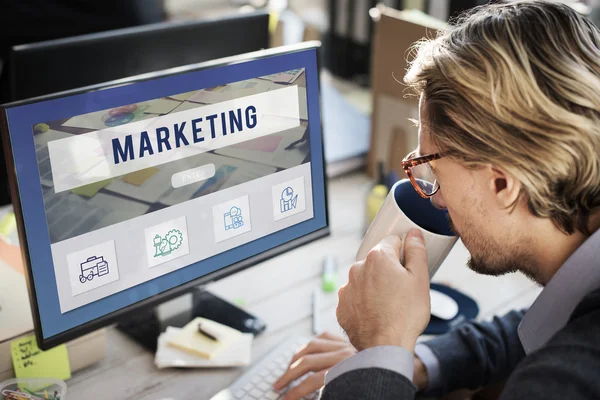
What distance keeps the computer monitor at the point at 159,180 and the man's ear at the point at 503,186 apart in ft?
1.29

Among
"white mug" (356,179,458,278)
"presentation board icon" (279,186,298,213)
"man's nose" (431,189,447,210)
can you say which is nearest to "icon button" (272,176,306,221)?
"presentation board icon" (279,186,298,213)

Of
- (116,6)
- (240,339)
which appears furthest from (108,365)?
(116,6)

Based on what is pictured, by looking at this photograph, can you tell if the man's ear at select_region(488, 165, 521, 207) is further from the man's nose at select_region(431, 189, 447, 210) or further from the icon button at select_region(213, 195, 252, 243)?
the icon button at select_region(213, 195, 252, 243)

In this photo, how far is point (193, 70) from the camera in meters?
1.04

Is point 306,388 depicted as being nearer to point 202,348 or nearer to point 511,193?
point 202,348

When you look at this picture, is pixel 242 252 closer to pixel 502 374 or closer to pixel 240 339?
pixel 240 339

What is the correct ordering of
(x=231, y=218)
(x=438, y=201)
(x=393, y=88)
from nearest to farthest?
(x=438, y=201) < (x=231, y=218) < (x=393, y=88)

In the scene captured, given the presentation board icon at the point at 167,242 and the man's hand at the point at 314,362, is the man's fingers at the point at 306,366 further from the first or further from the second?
the presentation board icon at the point at 167,242

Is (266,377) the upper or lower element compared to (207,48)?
lower

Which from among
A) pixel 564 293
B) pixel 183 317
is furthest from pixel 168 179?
pixel 564 293

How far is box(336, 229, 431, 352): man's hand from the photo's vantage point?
3.07 ft

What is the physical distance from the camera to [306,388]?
1.08 metres

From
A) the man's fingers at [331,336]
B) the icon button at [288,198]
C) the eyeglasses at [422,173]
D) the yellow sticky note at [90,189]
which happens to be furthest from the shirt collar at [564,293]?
the yellow sticky note at [90,189]

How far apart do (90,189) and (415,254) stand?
0.49m
